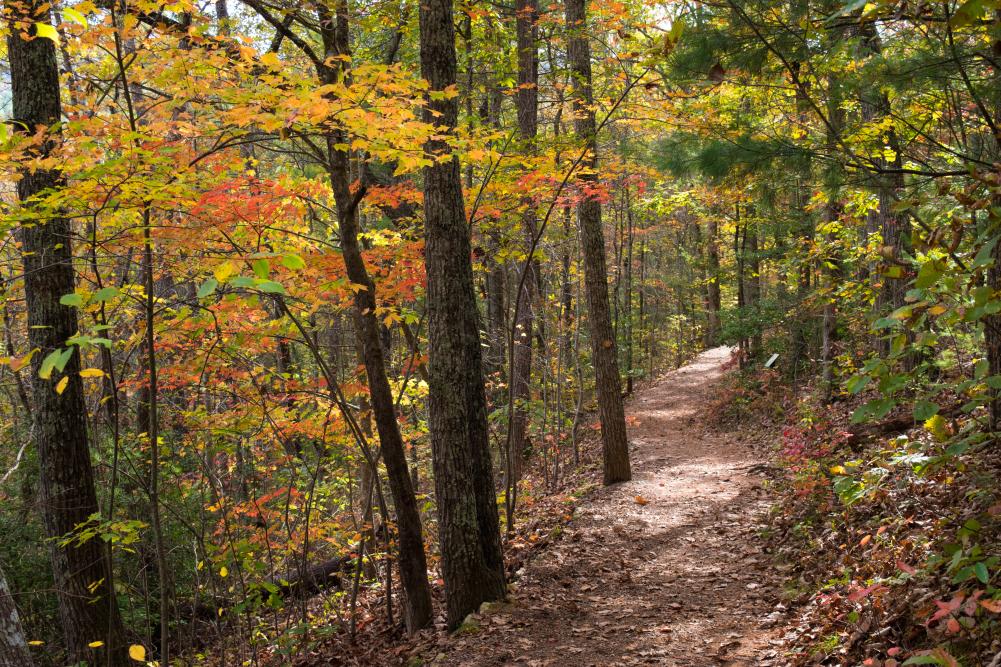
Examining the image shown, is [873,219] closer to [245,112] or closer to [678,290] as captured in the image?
[245,112]

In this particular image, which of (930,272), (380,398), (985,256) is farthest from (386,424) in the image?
(985,256)

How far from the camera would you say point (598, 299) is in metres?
9.28

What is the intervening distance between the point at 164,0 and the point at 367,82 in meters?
1.50

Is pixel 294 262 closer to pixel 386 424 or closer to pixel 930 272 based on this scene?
pixel 930 272

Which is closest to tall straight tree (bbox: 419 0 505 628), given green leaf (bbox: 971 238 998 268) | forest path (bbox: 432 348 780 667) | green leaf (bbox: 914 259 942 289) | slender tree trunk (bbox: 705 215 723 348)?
forest path (bbox: 432 348 780 667)

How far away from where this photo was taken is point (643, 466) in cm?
1124

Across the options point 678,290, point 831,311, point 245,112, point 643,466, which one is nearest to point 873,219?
point 831,311

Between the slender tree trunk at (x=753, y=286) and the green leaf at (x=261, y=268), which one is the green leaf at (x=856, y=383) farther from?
the slender tree trunk at (x=753, y=286)

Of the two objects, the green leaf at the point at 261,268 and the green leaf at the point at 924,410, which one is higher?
the green leaf at the point at 261,268

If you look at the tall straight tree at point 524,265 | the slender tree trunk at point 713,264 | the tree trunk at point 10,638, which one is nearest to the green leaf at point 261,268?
the tall straight tree at point 524,265

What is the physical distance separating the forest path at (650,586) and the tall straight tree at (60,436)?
3.25m

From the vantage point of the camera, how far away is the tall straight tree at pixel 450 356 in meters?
5.53

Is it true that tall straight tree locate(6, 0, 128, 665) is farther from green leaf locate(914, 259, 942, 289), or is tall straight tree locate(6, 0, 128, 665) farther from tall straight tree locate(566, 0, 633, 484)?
green leaf locate(914, 259, 942, 289)

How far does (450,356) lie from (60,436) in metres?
3.62
